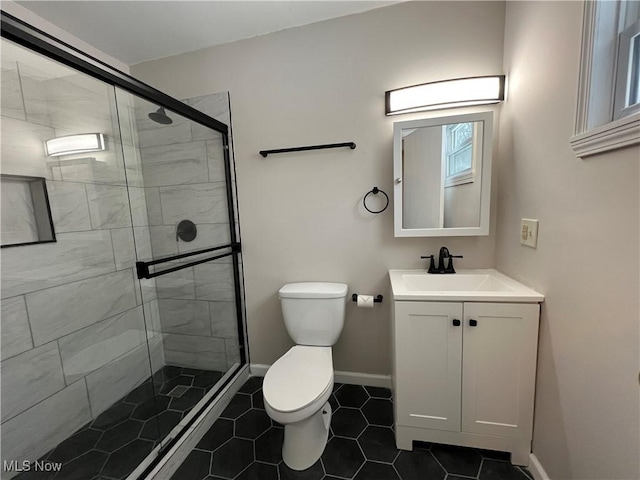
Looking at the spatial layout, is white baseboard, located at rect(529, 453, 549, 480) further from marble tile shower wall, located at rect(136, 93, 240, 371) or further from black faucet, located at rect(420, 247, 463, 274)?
marble tile shower wall, located at rect(136, 93, 240, 371)

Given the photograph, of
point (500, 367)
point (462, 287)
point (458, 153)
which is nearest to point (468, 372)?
point (500, 367)

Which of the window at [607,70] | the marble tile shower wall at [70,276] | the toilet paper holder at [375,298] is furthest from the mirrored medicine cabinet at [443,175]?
the marble tile shower wall at [70,276]

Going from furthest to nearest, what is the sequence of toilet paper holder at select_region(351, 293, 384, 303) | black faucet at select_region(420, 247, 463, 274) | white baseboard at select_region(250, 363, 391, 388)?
white baseboard at select_region(250, 363, 391, 388), toilet paper holder at select_region(351, 293, 384, 303), black faucet at select_region(420, 247, 463, 274)

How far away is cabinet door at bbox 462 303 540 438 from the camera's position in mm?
1139

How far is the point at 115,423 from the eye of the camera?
4.96ft

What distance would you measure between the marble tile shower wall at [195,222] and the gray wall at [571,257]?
179 centimetres

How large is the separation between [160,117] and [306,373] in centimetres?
178

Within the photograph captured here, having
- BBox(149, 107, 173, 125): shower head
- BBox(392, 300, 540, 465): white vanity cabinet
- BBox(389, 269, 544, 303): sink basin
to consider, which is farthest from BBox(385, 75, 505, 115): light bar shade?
BBox(149, 107, 173, 125): shower head

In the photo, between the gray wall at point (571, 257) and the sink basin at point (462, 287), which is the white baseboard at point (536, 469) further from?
the sink basin at point (462, 287)

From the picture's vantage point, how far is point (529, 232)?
119 cm

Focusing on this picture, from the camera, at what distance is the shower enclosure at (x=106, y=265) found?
49.3 inches

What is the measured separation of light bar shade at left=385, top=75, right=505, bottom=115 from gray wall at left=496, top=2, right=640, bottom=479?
0.32ft

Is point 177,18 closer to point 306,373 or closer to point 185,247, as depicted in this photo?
point 185,247

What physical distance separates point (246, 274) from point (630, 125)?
1954 millimetres
